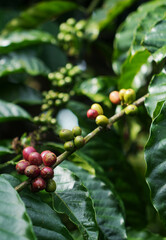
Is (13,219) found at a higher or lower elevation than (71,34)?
lower

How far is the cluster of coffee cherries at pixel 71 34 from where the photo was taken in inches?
72.7

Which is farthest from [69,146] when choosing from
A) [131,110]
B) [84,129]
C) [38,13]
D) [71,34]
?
[38,13]

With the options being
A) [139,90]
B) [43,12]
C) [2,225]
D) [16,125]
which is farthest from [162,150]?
[43,12]

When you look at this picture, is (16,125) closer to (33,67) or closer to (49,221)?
(33,67)

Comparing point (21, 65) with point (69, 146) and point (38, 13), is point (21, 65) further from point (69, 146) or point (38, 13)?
point (69, 146)

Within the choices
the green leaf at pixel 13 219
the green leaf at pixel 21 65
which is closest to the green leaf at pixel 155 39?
the green leaf at pixel 13 219

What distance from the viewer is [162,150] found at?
33.9 inches

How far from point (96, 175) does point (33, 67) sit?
2.87ft

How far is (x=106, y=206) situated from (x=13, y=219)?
53 cm

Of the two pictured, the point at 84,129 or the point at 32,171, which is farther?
the point at 84,129

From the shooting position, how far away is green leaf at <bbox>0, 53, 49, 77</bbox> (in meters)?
1.60

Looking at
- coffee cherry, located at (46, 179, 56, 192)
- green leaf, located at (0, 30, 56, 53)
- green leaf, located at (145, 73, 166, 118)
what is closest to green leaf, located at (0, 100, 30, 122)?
green leaf, located at (0, 30, 56, 53)

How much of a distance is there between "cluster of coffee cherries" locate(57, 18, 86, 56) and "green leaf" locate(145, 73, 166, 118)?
939mm

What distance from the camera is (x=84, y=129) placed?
1389 millimetres
